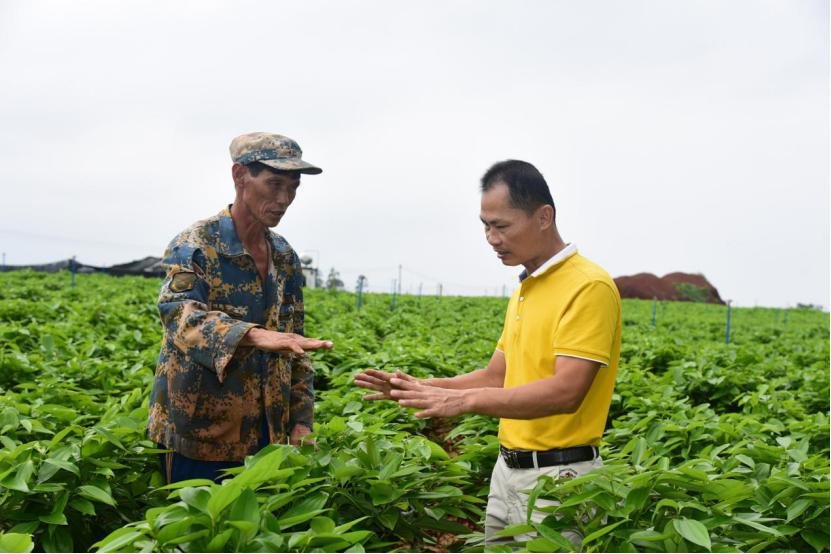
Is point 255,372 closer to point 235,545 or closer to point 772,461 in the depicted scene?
point 235,545

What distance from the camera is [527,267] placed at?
243 centimetres

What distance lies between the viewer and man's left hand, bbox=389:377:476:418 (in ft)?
7.13

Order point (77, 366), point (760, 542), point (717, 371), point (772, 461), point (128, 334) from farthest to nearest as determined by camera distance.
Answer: point (128, 334)
point (717, 371)
point (77, 366)
point (772, 461)
point (760, 542)

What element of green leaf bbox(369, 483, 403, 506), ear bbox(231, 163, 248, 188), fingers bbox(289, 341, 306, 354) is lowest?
green leaf bbox(369, 483, 403, 506)

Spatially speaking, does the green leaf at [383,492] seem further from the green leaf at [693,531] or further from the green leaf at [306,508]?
the green leaf at [693,531]

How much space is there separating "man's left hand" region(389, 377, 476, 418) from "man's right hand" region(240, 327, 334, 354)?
11.1 inches

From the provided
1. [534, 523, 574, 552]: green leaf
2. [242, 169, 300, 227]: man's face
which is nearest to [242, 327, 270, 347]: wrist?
[242, 169, 300, 227]: man's face

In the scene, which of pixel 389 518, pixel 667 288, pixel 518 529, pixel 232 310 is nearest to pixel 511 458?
pixel 518 529

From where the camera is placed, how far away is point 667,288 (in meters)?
57.0

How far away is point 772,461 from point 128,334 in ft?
19.7

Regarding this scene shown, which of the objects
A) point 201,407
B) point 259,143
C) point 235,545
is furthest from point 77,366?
point 235,545

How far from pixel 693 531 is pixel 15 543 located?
1.84 meters

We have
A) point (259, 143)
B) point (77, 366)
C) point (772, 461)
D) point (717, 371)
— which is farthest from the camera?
point (717, 371)

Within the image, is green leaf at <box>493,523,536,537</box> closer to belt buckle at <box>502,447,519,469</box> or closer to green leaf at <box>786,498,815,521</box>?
belt buckle at <box>502,447,519,469</box>
